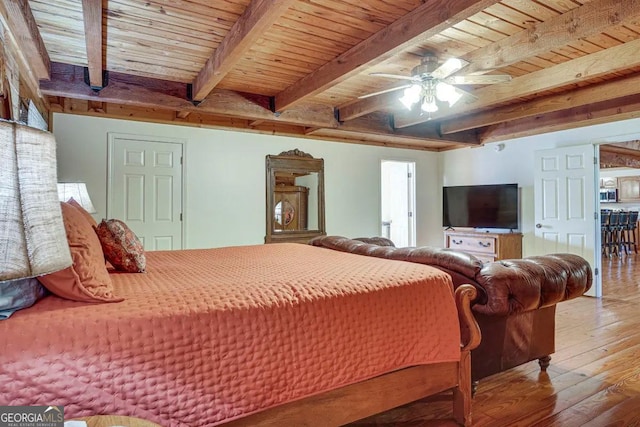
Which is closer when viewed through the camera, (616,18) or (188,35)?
(616,18)

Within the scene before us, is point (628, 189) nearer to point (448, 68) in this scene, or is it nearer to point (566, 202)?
point (566, 202)

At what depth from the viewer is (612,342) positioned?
306 cm

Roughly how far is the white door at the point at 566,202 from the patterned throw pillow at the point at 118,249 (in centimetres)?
523

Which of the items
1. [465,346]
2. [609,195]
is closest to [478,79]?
[465,346]

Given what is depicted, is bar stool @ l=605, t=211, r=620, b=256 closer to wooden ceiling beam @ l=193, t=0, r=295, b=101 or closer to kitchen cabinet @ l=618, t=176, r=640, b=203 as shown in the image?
kitchen cabinet @ l=618, t=176, r=640, b=203

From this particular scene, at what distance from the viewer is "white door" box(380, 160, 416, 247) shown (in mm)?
6668

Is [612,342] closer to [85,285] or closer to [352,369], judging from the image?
[352,369]

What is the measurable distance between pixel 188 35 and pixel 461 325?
2595 mm

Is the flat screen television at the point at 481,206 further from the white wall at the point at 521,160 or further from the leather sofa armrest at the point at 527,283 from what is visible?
the leather sofa armrest at the point at 527,283

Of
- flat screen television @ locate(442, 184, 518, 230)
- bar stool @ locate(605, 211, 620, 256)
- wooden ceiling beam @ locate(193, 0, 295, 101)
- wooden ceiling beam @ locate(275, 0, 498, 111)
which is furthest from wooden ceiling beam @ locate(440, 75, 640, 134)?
bar stool @ locate(605, 211, 620, 256)

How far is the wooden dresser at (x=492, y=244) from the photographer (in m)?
5.40

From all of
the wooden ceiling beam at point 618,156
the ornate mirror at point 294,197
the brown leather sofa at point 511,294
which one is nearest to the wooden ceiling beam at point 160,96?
the ornate mirror at point 294,197

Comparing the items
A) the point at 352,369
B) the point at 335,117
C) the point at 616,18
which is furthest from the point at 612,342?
the point at 335,117

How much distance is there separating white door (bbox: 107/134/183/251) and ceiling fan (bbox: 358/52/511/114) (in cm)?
290
